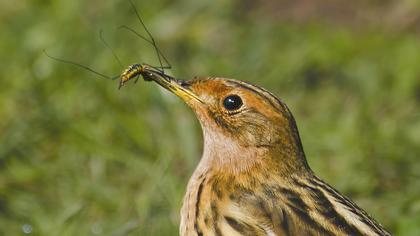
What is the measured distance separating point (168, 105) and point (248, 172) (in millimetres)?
2674

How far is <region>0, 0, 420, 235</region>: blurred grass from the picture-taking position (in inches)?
279

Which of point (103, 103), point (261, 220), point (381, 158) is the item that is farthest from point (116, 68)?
point (261, 220)

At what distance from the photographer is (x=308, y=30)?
9945 mm

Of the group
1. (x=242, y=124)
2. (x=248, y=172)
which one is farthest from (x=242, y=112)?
(x=248, y=172)

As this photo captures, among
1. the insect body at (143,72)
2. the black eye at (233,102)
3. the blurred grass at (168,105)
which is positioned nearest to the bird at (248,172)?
the black eye at (233,102)

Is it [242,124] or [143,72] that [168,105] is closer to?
[143,72]

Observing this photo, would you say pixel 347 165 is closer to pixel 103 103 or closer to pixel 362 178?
pixel 362 178

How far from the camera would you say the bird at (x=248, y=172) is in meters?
5.21

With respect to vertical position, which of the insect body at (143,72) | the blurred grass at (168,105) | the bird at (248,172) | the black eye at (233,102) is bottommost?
the bird at (248,172)

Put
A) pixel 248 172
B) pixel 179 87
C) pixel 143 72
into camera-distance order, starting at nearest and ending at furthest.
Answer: pixel 248 172
pixel 179 87
pixel 143 72

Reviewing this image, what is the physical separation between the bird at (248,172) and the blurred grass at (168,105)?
3.55 feet

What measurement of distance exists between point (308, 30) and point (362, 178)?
112 inches

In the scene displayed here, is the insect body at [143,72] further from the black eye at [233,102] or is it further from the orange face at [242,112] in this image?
the black eye at [233,102]

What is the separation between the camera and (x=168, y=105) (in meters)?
8.11
